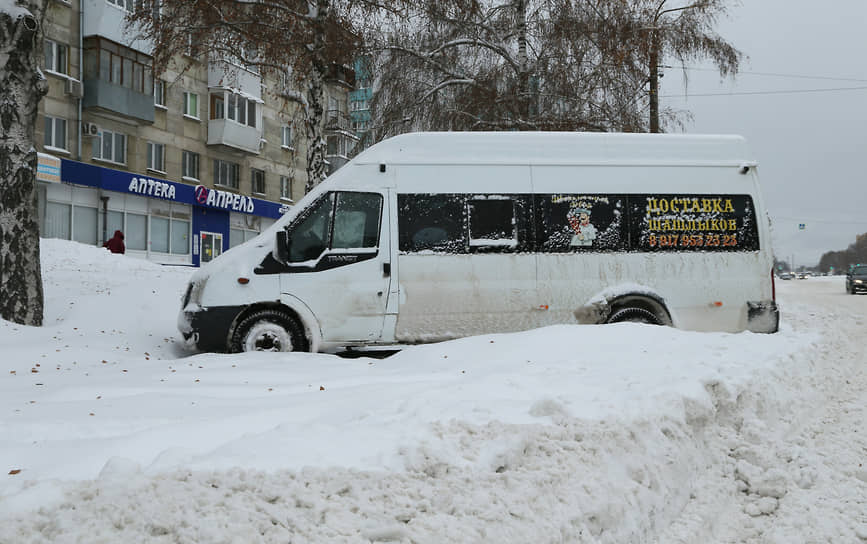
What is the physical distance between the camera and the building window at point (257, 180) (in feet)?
112

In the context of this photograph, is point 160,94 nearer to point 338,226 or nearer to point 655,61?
point 655,61

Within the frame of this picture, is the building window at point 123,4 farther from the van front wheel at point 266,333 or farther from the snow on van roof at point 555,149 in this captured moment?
the van front wheel at point 266,333

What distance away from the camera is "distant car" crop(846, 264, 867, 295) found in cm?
3275

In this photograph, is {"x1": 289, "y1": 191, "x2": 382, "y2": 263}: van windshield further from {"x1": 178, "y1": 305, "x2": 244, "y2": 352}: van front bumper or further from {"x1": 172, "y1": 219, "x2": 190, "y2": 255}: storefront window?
{"x1": 172, "y1": 219, "x2": 190, "y2": 255}: storefront window

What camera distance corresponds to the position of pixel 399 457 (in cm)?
319

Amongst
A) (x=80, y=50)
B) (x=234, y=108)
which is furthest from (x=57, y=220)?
(x=234, y=108)

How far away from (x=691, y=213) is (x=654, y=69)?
10717 millimetres

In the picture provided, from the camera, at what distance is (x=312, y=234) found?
775 centimetres

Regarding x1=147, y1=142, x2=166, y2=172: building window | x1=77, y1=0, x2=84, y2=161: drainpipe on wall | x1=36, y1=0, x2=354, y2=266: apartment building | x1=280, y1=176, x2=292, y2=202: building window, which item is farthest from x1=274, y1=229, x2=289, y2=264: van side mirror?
x1=280, y1=176, x2=292, y2=202: building window

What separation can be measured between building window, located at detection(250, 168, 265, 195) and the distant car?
29.6 meters

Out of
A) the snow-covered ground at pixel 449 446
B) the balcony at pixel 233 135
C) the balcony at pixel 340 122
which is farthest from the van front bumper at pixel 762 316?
the balcony at pixel 233 135

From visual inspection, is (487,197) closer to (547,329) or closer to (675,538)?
(547,329)

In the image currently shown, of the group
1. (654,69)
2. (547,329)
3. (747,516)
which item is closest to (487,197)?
(547,329)

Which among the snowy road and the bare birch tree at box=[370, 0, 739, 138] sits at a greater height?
the bare birch tree at box=[370, 0, 739, 138]
